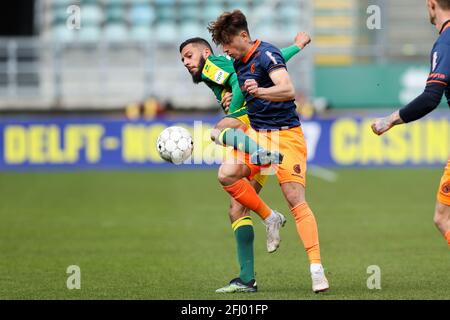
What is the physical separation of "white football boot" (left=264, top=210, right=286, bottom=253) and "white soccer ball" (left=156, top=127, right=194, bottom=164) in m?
0.87

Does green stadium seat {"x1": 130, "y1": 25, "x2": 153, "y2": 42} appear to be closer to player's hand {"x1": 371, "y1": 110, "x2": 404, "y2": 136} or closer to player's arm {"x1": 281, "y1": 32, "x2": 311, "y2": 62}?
player's arm {"x1": 281, "y1": 32, "x2": 311, "y2": 62}

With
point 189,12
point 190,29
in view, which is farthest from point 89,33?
point 189,12

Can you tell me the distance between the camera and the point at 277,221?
8.60 metres

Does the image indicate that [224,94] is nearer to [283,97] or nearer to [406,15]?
[283,97]

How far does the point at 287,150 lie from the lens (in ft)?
27.4

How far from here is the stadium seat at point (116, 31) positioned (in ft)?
95.0

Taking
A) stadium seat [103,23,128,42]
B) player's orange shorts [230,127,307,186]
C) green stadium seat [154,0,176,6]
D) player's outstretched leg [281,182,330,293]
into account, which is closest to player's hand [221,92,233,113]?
player's orange shorts [230,127,307,186]

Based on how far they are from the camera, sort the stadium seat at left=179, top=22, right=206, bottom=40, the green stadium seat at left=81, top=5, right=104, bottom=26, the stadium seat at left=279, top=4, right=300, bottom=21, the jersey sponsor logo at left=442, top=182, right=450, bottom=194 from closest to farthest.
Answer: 1. the jersey sponsor logo at left=442, top=182, right=450, bottom=194
2. the stadium seat at left=179, top=22, right=206, bottom=40
3. the green stadium seat at left=81, top=5, right=104, bottom=26
4. the stadium seat at left=279, top=4, right=300, bottom=21

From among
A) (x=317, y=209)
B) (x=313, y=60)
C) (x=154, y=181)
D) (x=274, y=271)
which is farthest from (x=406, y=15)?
(x=274, y=271)

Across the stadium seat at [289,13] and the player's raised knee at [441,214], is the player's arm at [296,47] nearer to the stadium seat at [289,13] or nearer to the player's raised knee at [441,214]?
the player's raised knee at [441,214]

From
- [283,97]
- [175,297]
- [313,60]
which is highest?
[313,60]

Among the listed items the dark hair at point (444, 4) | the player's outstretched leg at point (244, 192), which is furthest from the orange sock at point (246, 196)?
the dark hair at point (444, 4)

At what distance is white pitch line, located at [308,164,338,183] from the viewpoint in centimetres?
2203

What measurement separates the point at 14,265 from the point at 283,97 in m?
3.80
